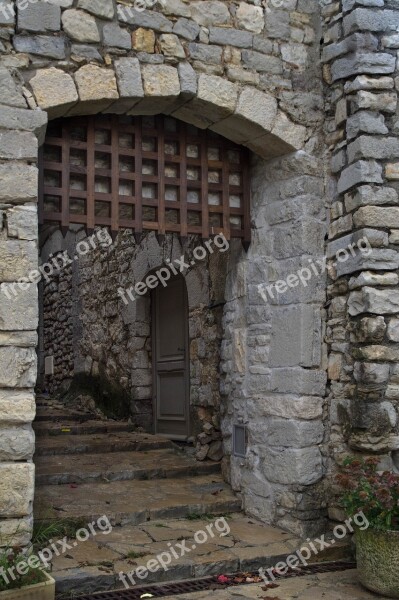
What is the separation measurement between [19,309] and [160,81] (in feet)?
4.99

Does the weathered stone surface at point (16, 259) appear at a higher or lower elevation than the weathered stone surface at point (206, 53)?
lower

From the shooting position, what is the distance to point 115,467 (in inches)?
211

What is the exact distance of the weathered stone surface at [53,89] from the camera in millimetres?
3604

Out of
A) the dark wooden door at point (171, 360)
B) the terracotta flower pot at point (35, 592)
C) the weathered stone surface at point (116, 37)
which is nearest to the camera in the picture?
the terracotta flower pot at point (35, 592)

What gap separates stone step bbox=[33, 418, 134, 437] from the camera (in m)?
6.52

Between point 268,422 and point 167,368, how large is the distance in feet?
7.86

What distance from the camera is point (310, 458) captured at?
4227mm

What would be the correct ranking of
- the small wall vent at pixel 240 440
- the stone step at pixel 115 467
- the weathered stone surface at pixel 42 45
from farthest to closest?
the stone step at pixel 115 467, the small wall vent at pixel 240 440, the weathered stone surface at pixel 42 45

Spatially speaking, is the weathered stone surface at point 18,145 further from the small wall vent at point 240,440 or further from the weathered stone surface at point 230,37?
the small wall vent at point 240,440

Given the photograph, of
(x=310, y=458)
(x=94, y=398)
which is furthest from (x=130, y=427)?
(x=310, y=458)

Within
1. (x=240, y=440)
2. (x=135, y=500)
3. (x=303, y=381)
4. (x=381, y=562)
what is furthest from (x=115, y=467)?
(x=381, y=562)

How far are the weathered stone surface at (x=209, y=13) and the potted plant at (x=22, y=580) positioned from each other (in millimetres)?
3021

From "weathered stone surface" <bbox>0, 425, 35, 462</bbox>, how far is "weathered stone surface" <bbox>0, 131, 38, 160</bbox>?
4.35 feet

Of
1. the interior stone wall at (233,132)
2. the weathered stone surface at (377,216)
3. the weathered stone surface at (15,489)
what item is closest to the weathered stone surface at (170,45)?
the interior stone wall at (233,132)
